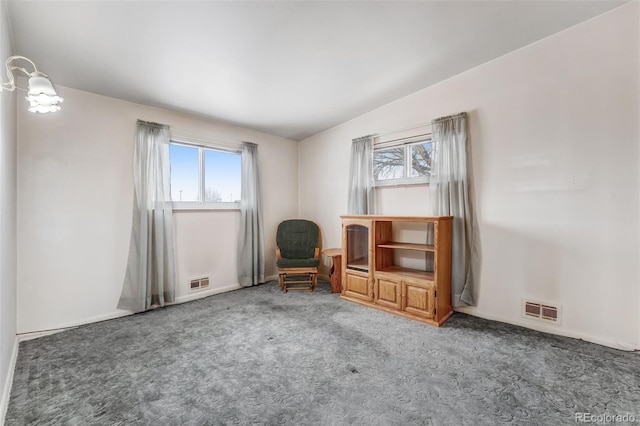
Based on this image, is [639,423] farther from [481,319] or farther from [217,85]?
[217,85]

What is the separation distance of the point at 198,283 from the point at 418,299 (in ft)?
9.48

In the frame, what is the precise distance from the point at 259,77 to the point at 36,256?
2.84m

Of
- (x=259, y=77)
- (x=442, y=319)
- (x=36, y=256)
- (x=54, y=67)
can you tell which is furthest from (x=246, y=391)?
(x=54, y=67)

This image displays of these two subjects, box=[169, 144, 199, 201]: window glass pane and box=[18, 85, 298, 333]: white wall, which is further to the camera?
box=[169, 144, 199, 201]: window glass pane

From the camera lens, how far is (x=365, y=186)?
360cm

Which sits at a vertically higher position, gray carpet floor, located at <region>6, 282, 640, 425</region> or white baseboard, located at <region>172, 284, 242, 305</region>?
white baseboard, located at <region>172, 284, 242, 305</region>

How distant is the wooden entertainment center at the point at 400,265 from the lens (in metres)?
2.61

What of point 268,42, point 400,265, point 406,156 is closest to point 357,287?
point 400,265

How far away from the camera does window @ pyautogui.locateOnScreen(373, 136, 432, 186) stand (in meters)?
3.13

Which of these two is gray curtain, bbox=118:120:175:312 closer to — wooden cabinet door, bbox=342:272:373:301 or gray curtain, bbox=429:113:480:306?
wooden cabinet door, bbox=342:272:373:301

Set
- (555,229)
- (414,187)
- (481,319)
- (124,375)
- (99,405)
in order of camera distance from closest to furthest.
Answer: (99,405), (124,375), (555,229), (481,319), (414,187)

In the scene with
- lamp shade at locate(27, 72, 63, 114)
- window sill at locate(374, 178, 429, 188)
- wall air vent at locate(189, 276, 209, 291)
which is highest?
lamp shade at locate(27, 72, 63, 114)

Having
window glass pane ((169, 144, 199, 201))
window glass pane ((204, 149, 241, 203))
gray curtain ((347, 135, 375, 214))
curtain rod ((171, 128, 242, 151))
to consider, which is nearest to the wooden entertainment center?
gray curtain ((347, 135, 375, 214))

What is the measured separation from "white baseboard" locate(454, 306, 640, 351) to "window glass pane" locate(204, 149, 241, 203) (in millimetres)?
3468
